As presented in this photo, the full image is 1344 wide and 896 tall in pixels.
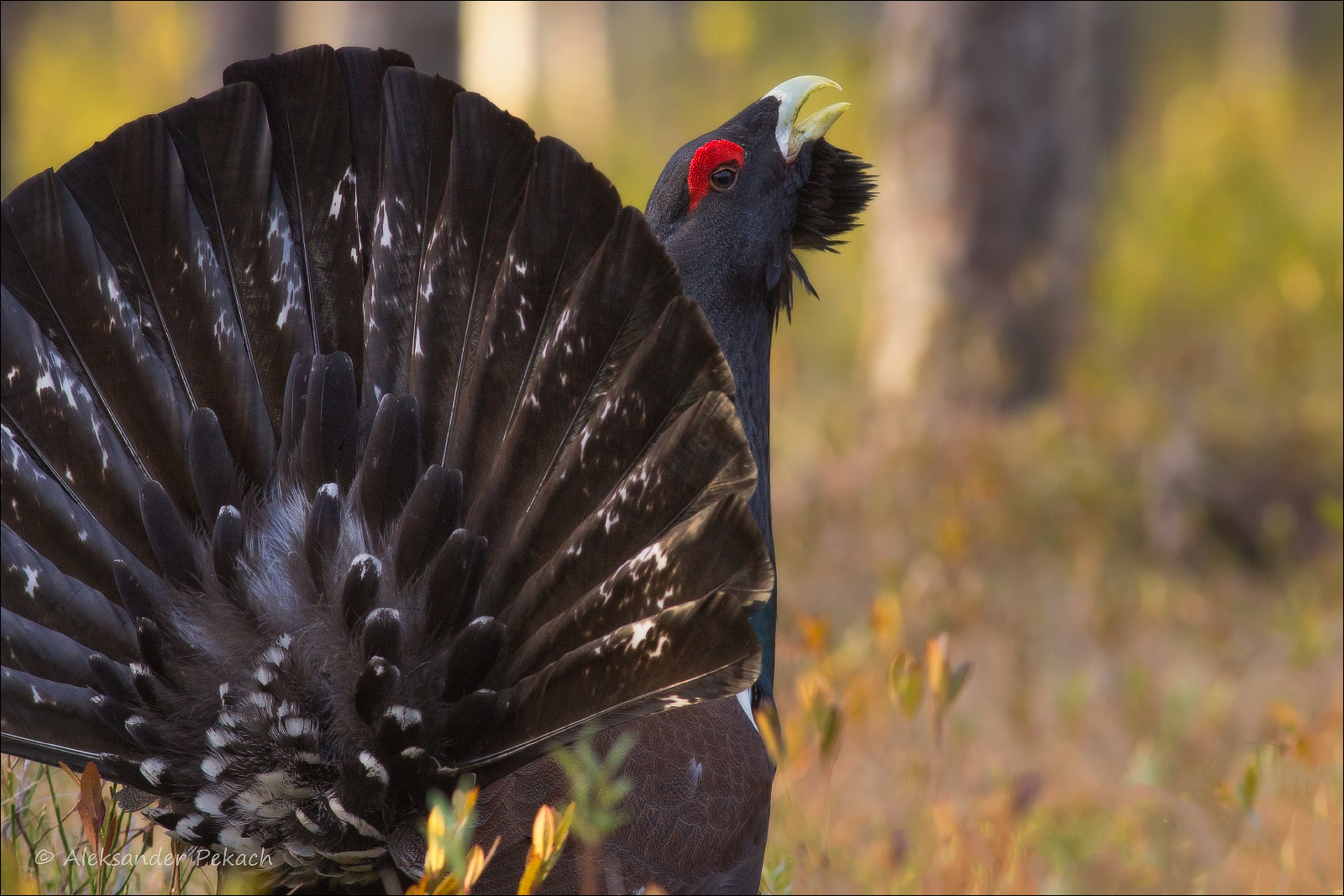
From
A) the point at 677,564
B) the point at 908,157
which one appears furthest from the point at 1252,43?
the point at 677,564

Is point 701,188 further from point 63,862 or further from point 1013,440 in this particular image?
point 1013,440

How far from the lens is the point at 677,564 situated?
1622 mm

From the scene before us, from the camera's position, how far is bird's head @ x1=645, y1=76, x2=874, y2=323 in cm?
240

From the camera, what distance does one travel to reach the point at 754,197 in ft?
7.97

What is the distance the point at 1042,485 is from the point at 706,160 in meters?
3.63

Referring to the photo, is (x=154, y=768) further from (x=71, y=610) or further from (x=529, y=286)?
(x=529, y=286)

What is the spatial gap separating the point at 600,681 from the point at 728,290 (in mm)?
1000

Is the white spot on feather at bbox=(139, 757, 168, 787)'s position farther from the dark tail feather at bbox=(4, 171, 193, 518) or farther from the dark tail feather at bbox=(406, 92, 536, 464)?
the dark tail feather at bbox=(406, 92, 536, 464)

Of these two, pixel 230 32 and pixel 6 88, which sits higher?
pixel 6 88

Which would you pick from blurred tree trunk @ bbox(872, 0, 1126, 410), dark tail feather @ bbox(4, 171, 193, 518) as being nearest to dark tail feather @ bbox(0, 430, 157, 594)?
dark tail feather @ bbox(4, 171, 193, 518)

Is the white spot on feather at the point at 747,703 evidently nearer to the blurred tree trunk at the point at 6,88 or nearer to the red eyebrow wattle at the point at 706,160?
the red eyebrow wattle at the point at 706,160

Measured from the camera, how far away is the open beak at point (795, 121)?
2.45m

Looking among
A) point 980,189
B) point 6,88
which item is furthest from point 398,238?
point 6,88

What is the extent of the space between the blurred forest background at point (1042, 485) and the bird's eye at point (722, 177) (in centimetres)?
98
